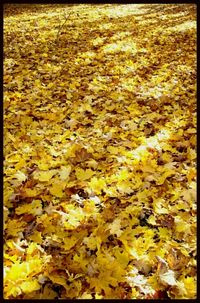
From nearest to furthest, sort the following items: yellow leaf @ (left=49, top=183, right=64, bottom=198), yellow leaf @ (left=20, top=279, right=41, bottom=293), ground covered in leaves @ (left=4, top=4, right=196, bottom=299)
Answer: yellow leaf @ (left=20, top=279, right=41, bottom=293) < ground covered in leaves @ (left=4, top=4, right=196, bottom=299) < yellow leaf @ (left=49, top=183, right=64, bottom=198)

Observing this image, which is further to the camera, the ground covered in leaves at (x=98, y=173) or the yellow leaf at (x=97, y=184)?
the yellow leaf at (x=97, y=184)

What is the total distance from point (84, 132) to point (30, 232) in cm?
196

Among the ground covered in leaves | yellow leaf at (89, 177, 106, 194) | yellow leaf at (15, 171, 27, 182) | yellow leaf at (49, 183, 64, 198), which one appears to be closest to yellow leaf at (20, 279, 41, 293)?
the ground covered in leaves

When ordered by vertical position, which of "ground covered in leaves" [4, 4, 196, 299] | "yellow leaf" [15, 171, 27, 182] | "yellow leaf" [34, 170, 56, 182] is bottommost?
"ground covered in leaves" [4, 4, 196, 299]

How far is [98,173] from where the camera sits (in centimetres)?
380

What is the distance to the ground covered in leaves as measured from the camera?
2.68 meters

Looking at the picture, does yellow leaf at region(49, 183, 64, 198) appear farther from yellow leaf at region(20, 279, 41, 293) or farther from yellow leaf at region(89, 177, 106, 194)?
yellow leaf at region(20, 279, 41, 293)

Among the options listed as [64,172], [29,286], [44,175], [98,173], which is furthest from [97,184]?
[29,286]

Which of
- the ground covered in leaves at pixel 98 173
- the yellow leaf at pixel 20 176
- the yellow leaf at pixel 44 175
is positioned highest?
the yellow leaf at pixel 20 176

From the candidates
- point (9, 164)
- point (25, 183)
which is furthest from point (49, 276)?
point (9, 164)

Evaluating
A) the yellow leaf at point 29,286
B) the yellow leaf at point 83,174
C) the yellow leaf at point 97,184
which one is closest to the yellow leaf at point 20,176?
the yellow leaf at point 83,174

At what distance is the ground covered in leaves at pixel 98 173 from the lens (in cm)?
268

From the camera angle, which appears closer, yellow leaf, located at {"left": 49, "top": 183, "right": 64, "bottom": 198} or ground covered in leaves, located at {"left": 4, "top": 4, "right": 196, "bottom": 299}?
ground covered in leaves, located at {"left": 4, "top": 4, "right": 196, "bottom": 299}

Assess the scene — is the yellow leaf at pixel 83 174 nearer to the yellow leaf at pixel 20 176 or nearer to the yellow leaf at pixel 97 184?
the yellow leaf at pixel 97 184
